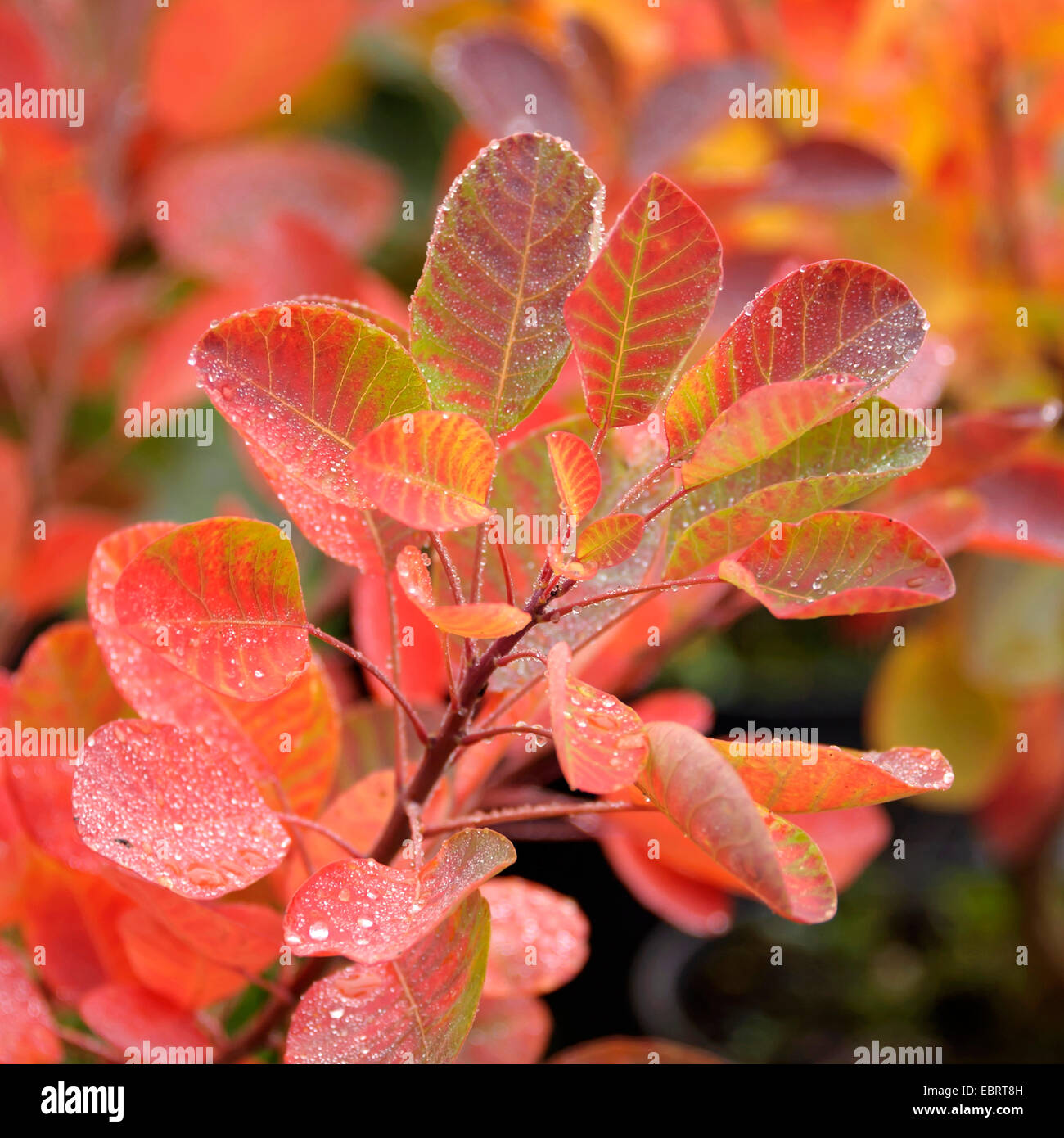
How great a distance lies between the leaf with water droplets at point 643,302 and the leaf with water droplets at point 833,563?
2.6 inches

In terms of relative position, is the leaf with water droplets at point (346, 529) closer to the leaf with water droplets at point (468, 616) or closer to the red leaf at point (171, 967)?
the leaf with water droplets at point (468, 616)

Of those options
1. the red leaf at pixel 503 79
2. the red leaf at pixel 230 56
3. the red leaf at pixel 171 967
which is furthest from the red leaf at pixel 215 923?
the red leaf at pixel 230 56

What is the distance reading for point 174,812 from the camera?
14.4 inches

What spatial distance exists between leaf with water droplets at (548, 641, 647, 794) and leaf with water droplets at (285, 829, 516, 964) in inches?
2.1

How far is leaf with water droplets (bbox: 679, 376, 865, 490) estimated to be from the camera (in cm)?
30

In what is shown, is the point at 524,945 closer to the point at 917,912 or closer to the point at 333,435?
the point at 333,435

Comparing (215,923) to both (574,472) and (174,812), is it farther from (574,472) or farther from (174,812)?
(574,472)

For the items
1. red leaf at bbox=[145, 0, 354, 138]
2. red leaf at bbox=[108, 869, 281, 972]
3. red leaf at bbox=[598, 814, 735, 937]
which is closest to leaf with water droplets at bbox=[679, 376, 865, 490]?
red leaf at bbox=[108, 869, 281, 972]

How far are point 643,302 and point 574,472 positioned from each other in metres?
0.06

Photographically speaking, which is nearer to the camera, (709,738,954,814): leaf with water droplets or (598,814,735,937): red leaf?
(709,738,954,814): leaf with water droplets

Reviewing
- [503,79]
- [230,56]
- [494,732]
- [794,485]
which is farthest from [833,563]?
[230,56]

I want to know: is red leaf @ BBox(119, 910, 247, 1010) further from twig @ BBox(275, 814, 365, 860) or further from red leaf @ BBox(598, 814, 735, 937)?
red leaf @ BBox(598, 814, 735, 937)

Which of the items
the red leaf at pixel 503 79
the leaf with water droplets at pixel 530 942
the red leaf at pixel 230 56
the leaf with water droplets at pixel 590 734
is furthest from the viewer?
the red leaf at pixel 230 56

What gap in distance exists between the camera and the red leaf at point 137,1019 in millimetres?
447
